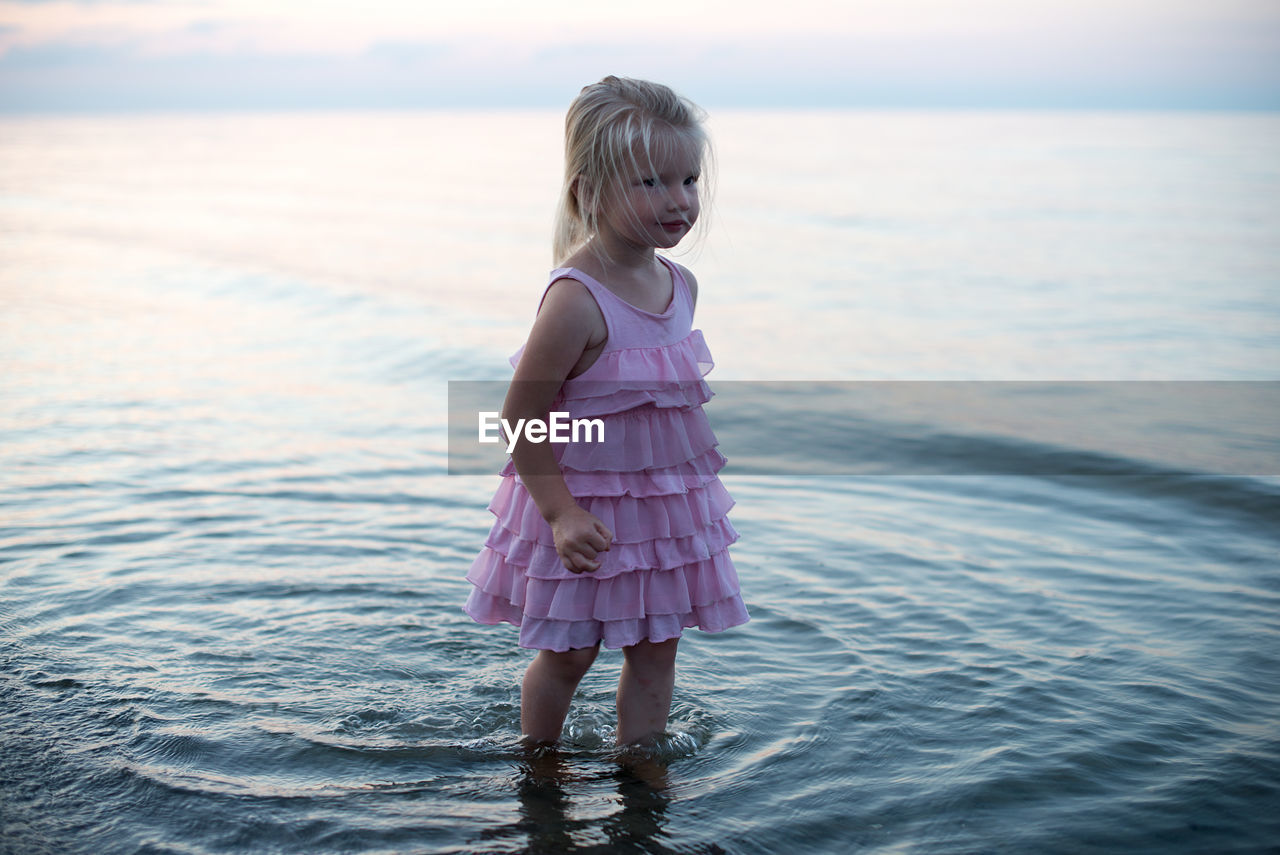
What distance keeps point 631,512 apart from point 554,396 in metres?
0.30

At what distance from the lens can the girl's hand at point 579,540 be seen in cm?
233

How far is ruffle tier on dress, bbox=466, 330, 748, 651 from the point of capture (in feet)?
8.07

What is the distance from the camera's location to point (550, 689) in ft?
8.76

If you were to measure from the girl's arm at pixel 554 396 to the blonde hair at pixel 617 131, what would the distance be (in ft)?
0.75

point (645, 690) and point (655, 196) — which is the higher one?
point (655, 196)

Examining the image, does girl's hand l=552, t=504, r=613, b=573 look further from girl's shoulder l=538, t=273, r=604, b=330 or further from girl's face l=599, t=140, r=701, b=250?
girl's face l=599, t=140, r=701, b=250

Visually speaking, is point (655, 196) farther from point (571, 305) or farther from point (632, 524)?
point (632, 524)

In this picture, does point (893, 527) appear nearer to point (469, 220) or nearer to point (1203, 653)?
point (1203, 653)

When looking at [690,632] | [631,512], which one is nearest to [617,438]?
[631,512]

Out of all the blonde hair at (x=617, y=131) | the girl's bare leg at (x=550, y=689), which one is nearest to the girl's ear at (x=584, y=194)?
the blonde hair at (x=617, y=131)

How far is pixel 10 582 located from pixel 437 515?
5.16ft

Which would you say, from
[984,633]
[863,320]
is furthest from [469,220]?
[984,633]

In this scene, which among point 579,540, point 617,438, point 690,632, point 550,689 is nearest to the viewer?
point 579,540

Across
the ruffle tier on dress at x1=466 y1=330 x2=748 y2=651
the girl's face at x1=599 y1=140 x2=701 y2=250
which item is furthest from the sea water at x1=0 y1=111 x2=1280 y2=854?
the girl's face at x1=599 y1=140 x2=701 y2=250
